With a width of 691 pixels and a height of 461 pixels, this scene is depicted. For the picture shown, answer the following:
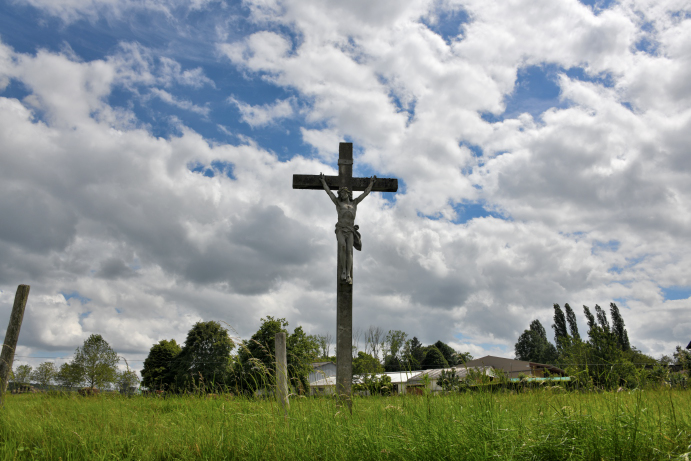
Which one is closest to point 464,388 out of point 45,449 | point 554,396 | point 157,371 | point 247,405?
point 554,396

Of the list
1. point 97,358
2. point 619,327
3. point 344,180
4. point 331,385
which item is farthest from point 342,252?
point 619,327

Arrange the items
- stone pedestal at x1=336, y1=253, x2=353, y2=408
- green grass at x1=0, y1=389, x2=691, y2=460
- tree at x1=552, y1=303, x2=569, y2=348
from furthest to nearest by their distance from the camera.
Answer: tree at x1=552, y1=303, x2=569, y2=348 → stone pedestal at x1=336, y1=253, x2=353, y2=408 → green grass at x1=0, y1=389, x2=691, y2=460

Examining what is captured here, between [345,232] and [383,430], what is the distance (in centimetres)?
411

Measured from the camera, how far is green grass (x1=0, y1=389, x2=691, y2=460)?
3.53m

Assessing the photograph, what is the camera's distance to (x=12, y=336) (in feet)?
25.9

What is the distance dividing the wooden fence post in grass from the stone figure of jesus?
20.4 ft

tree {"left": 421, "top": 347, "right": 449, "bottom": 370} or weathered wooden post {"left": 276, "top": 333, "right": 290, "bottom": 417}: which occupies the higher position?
tree {"left": 421, "top": 347, "right": 449, "bottom": 370}

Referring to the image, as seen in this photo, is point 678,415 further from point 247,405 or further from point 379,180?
point 379,180

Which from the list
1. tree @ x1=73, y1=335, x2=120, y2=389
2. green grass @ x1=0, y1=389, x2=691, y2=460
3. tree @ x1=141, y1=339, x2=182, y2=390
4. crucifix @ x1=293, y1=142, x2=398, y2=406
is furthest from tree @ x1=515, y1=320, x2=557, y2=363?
green grass @ x1=0, y1=389, x2=691, y2=460

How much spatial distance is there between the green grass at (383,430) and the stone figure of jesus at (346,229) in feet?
7.58

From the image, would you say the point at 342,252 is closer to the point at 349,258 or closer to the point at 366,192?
the point at 349,258

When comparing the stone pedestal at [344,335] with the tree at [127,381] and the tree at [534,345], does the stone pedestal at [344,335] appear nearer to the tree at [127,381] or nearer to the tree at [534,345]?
the tree at [127,381]

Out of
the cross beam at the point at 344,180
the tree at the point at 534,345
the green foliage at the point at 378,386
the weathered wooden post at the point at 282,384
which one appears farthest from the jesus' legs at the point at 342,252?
the tree at the point at 534,345

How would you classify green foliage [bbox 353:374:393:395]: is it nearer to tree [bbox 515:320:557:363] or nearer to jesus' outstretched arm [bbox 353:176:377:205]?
jesus' outstretched arm [bbox 353:176:377:205]
